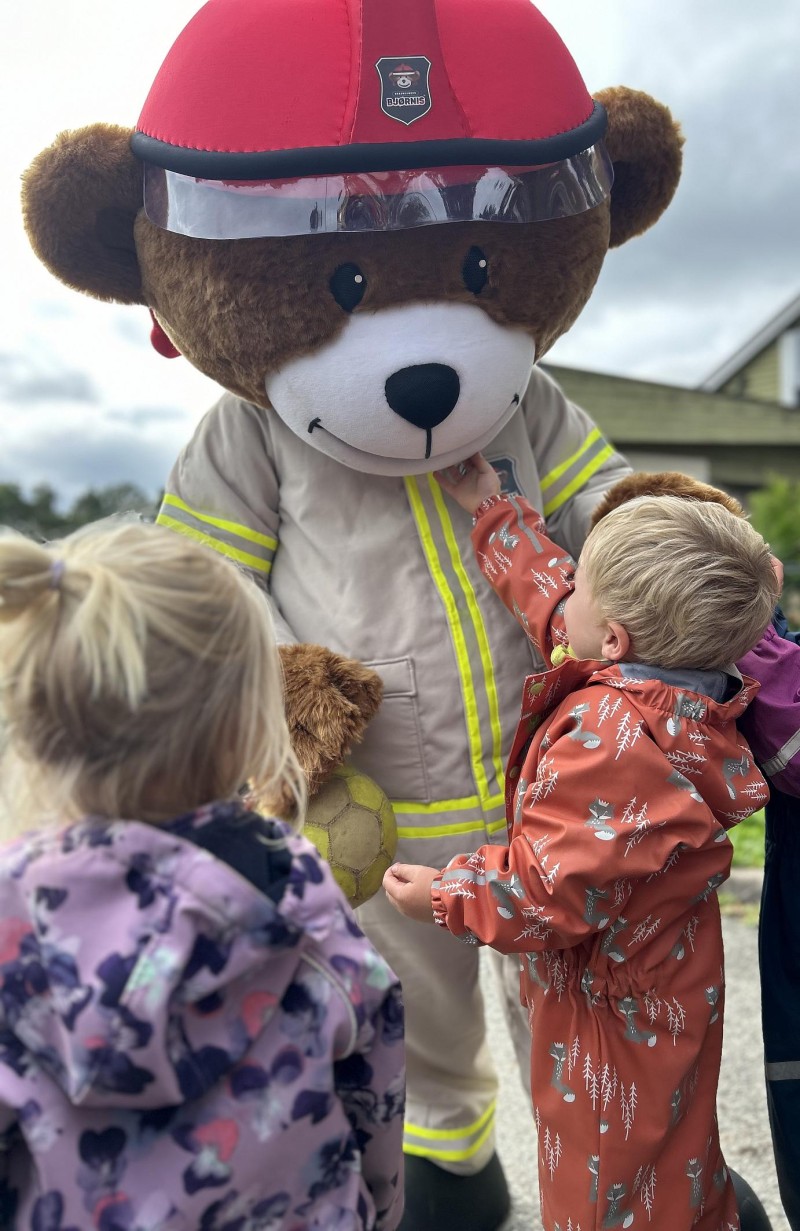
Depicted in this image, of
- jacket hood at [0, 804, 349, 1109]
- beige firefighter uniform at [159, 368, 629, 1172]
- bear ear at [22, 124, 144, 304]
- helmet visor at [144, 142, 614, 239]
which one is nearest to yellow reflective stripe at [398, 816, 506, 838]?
beige firefighter uniform at [159, 368, 629, 1172]

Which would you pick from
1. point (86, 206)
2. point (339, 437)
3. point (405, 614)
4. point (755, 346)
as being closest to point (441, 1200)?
point (405, 614)

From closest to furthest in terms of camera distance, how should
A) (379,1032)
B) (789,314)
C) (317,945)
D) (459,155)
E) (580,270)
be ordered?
(317,945)
(379,1032)
(459,155)
(580,270)
(789,314)

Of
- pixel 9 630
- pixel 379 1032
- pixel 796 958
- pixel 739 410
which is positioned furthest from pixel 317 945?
pixel 739 410

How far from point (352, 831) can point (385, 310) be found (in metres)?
0.96

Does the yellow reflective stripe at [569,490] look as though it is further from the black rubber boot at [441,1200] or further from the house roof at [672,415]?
the house roof at [672,415]

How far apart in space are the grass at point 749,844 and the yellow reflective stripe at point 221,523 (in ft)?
9.73

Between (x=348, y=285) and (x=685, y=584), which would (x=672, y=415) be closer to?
(x=348, y=285)

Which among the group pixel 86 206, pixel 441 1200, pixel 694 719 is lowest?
pixel 441 1200

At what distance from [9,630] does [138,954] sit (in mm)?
396

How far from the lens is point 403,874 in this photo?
6.25 feet

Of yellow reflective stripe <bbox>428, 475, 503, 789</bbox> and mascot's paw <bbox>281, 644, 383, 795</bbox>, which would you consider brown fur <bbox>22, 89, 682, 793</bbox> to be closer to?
mascot's paw <bbox>281, 644, 383, 795</bbox>

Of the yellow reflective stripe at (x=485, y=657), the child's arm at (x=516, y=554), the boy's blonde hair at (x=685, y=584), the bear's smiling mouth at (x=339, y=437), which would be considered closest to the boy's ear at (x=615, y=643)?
the boy's blonde hair at (x=685, y=584)

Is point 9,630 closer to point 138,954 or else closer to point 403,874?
point 138,954

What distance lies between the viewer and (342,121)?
189cm
